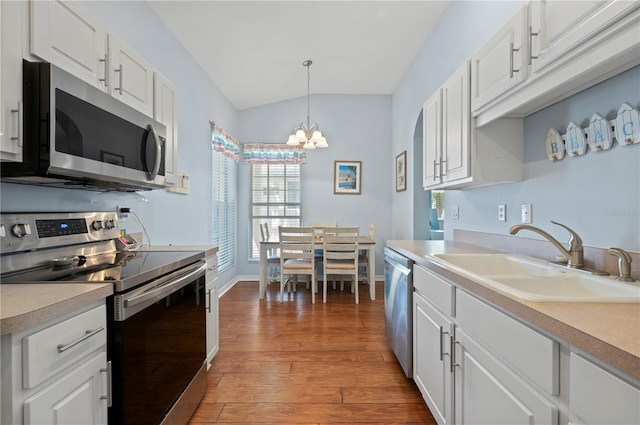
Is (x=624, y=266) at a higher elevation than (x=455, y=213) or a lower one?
lower

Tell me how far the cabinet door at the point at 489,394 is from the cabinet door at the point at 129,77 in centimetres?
205

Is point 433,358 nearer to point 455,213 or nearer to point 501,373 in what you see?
point 501,373

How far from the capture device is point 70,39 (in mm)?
1304

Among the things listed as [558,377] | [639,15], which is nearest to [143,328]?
[558,377]

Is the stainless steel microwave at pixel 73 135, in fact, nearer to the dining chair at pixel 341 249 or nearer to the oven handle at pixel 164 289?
the oven handle at pixel 164 289

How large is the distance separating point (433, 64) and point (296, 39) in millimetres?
1491

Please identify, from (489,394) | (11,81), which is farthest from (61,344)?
(489,394)

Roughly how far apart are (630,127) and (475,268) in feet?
3.01

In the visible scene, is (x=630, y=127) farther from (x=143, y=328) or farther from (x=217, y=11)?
(x=217, y=11)

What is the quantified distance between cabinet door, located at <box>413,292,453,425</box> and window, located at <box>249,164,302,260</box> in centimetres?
344

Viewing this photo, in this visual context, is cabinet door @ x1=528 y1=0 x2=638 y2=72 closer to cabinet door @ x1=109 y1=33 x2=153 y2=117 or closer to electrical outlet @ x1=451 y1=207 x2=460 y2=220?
electrical outlet @ x1=451 y1=207 x2=460 y2=220

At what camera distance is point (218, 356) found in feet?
7.93

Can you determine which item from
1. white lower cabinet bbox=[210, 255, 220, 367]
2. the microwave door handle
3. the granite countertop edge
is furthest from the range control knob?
the granite countertop edge

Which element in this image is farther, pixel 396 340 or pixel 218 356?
pixel 218 356
